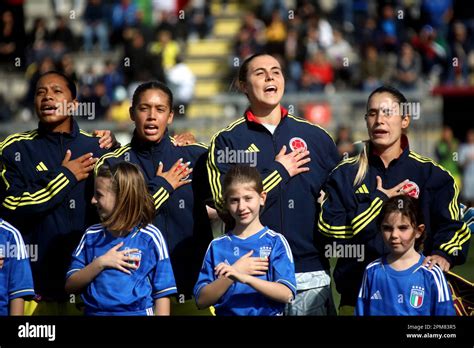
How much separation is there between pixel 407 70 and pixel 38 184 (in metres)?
10.6

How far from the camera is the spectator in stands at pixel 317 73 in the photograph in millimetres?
16155

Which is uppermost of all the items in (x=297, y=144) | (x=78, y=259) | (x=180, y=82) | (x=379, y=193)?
(x=180, y=82)

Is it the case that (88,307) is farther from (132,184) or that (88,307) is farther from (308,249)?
(308,249)

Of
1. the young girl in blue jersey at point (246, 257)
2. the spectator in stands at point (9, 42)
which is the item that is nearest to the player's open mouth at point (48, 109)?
the young girl in blue jersey at point (246, 257)

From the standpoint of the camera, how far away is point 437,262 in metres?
5.56

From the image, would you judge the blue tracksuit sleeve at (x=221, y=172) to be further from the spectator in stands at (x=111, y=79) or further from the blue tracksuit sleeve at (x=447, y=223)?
the spectator in stands at (x=111, y=79)

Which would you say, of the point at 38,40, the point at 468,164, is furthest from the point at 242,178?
the point at 38,40

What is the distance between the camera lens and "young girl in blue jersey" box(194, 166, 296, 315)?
5504mm

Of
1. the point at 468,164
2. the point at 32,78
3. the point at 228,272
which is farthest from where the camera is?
the point at 32,78

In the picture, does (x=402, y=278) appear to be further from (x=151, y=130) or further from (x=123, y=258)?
(x=151, y=130)

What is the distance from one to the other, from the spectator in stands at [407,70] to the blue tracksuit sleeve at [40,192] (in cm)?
1031

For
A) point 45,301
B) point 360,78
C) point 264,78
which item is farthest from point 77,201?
point 360,78

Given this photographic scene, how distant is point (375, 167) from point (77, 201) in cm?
155

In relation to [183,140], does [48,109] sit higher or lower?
higher
